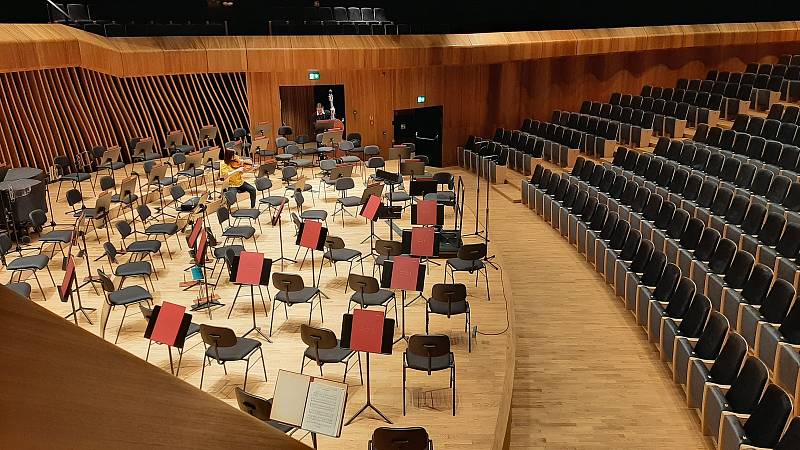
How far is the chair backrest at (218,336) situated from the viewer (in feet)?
16.4

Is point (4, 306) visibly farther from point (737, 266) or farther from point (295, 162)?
point (295, 162)

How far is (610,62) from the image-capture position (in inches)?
585

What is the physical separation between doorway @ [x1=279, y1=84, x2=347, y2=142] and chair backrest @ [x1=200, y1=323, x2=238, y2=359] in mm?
8930

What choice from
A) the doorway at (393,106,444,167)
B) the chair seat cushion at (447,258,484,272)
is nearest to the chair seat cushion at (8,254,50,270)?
the chair seat cushion at (447,258,484,272)

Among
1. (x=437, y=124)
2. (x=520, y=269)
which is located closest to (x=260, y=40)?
(x=437, y=124)

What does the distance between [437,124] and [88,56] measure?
663 centimetres

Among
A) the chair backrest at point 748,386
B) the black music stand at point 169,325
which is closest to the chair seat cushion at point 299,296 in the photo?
the black music stand at point 169,325

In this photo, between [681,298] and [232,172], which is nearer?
[681,298]

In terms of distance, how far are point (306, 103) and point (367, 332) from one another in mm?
9960

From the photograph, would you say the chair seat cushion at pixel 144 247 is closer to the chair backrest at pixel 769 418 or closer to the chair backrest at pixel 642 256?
the chair backrest at pixel 642 256

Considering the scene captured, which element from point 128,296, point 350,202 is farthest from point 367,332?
point 350,202

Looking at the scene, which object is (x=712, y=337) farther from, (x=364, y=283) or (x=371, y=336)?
(x=364, y=283)

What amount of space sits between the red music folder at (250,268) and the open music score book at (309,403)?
2.05 m

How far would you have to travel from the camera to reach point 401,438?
3.96m
